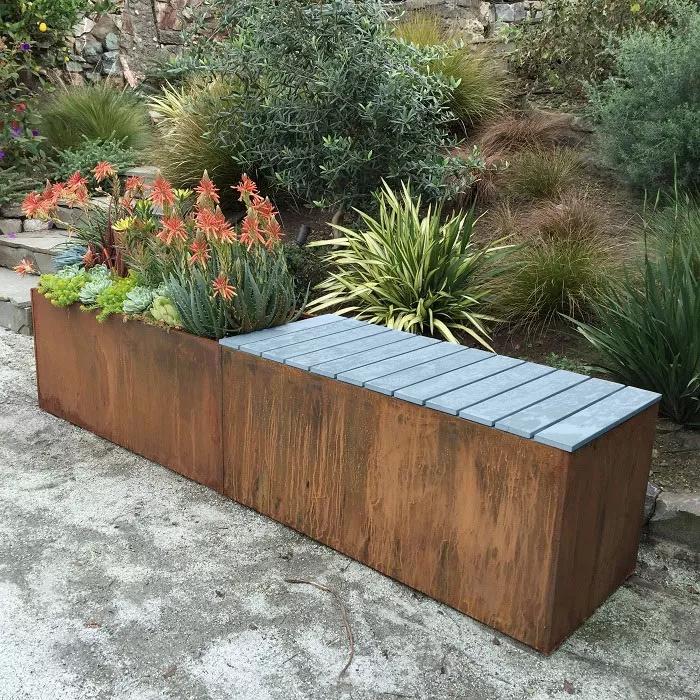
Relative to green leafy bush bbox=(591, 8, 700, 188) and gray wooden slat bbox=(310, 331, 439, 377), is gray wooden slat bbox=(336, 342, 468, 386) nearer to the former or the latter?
gray wooden slat bbox=(310, 331, 439, 377)

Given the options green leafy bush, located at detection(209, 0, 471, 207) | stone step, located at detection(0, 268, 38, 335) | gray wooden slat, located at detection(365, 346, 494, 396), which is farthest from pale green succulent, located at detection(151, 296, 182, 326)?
stone step, located at detection(0, 268, 38, 335)

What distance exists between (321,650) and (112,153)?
5329 millimetres

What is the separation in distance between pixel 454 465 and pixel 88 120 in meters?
5.48

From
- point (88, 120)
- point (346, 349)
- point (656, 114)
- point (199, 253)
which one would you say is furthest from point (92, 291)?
Answer: point (88, 120)

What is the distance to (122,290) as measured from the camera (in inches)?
136

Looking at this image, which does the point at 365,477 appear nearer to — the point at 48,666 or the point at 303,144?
the point at 48,666

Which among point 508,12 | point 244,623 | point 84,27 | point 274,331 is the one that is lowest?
point 244,623

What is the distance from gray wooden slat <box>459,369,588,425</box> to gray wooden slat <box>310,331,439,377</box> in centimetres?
50

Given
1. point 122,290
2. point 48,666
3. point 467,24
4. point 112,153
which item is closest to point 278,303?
point 122,290

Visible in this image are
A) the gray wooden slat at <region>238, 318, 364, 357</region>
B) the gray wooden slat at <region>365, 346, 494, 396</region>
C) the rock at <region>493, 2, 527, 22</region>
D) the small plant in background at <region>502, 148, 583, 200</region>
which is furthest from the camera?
the rock at <region>493, 2, 527, 22</region>

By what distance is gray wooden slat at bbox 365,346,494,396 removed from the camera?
8.32ft

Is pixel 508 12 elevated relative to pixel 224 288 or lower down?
elevated

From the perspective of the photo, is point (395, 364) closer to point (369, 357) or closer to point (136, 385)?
A: point (369, 357)

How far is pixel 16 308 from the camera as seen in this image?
16.7 feet
